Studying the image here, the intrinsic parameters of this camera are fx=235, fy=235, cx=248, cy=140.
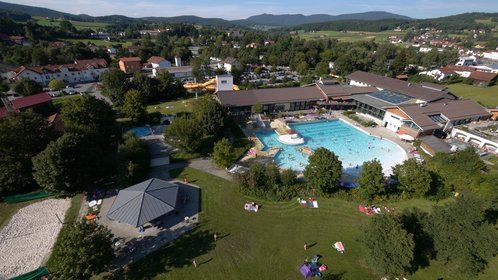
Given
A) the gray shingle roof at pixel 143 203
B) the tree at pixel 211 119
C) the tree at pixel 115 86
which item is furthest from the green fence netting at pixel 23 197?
the tree at pixel 115 86

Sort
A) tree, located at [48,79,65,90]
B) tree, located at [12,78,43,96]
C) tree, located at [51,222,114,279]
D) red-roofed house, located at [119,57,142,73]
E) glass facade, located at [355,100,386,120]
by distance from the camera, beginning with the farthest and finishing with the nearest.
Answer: red-roofed house, located at [119,57,142,73] → tree, located at [48,79,65,90] → tree, located at [12,78,43,96] → glass facade, located at [355,100,386,120] → tree, located at [51,222,114,279]

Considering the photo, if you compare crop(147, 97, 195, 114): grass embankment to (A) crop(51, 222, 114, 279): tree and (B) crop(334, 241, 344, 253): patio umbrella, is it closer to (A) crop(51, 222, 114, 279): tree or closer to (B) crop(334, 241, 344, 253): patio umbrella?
(A) crop(51, 222, 114, 279): tree

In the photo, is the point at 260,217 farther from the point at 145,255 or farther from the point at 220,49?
the point at 220,49

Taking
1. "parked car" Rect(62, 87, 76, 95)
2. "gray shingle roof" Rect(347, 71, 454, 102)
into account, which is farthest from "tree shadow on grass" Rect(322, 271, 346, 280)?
"parked car" Rect(62, 87, 76, 95)

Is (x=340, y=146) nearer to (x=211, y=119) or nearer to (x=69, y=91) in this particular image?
(x=211, y=119)

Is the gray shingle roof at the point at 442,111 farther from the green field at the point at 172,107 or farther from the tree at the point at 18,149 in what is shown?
the tree at the point at 18,149

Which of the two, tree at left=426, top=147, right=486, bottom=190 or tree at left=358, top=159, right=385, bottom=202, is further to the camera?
tree at left=426, top=147, right=486, bottom=190

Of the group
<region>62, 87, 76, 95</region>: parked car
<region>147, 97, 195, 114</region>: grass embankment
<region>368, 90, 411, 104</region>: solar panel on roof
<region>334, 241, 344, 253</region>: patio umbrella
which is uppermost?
<region>368, 90, 411, 104</region>: solar panel on roof
